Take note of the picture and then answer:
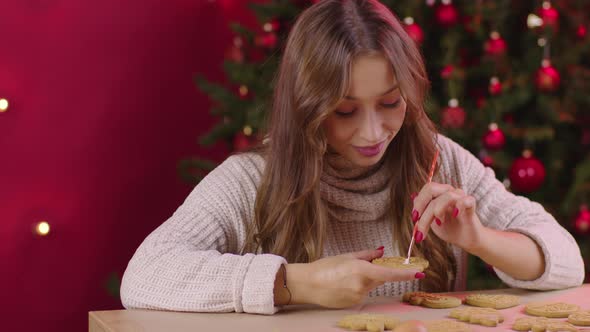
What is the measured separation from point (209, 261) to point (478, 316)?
47 cm

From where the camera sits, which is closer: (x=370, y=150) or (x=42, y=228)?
(x=370, y=150)

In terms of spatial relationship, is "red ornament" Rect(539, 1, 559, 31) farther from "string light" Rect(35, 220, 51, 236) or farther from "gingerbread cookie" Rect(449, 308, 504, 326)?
"string light" Rect(35, 220, 51, 236)

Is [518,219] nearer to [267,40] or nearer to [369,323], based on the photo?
[369,323]

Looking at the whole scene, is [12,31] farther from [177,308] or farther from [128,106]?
[177,308]

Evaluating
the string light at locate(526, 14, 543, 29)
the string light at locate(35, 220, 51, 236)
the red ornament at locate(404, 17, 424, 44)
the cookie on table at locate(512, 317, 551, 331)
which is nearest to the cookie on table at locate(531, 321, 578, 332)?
the cookie on table at locate(512, 317, 551, 331)

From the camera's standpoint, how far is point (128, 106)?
9.59 feet

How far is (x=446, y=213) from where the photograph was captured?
1509 mm

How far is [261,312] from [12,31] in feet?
5.44

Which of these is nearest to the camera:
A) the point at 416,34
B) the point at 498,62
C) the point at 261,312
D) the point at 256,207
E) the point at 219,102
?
the point at 261,312

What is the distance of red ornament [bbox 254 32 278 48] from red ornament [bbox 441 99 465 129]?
60cm

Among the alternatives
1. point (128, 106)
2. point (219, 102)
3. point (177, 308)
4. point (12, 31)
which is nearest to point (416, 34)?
point (219, 102)

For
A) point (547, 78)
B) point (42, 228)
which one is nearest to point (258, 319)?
point (42, 228)

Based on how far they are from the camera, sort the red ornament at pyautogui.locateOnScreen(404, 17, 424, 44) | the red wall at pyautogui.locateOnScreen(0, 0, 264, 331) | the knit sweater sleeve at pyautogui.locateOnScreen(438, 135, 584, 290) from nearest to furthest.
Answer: the knit sweater sleeve at pyautogui.locateOnScreen(438, 135, 584, 290), the red ornament at pyautogui.locateOnScreen(404, 17, 424, 44), the red wall at pyautogui.locateOnScreen(0, 0, 264, 331)

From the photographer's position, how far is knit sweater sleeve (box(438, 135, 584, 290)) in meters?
1.64
